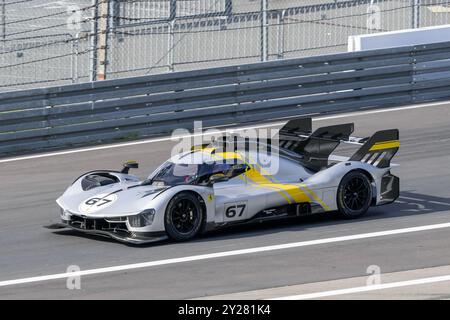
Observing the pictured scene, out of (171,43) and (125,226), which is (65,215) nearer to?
(125,226)

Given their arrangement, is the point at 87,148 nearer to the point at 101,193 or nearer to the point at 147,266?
the point at 101,193

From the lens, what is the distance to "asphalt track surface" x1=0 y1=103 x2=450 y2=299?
1000cm

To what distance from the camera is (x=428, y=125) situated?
18594mm

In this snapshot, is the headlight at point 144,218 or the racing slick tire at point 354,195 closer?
the headlight at point 144,218

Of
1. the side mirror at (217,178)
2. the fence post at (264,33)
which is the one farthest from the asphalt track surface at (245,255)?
the fence post at (264,33)

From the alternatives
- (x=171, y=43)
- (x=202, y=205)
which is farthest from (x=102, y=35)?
(x=202, y=205)

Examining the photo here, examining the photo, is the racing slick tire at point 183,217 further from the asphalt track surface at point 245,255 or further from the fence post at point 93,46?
the fence post at point 93,46

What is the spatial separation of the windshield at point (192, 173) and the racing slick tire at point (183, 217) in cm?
44

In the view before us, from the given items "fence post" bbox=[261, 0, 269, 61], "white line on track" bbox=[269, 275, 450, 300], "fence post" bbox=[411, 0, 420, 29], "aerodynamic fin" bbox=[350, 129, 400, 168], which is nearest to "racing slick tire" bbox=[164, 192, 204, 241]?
"aerodynamic fin" bbox=[350, 129, 400, 168]

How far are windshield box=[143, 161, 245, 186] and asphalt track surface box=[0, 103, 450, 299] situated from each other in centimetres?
69

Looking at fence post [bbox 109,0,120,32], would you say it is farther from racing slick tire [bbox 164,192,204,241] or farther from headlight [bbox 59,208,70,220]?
racing slick tire [bbox 164,192,204,241]

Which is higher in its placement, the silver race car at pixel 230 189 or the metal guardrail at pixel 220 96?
the metal guardrail at pixel 220 96

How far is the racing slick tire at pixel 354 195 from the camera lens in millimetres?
12852
